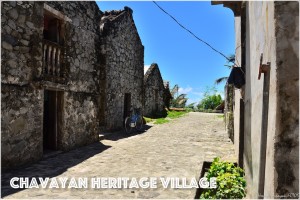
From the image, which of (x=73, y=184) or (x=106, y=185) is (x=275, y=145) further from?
(x=73, y=184)

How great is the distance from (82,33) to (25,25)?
2.82 m

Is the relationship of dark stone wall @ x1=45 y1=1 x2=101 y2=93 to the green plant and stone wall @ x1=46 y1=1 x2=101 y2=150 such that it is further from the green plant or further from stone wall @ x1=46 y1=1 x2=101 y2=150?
the green plant

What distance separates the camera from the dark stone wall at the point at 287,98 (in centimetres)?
246

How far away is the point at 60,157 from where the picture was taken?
287 inches

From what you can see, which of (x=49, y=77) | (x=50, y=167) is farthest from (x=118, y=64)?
(x=50, y=167)

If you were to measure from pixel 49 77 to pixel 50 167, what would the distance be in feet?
7.93

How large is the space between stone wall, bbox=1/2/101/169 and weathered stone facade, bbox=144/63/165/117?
34.1 feet

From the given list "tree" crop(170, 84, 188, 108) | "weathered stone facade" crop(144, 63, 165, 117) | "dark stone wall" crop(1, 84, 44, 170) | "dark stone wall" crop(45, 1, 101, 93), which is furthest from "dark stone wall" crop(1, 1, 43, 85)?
"tree" crop(170, 84, 188, 108)

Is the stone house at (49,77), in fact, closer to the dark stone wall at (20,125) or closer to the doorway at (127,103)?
the dark stone wall at (20,125)

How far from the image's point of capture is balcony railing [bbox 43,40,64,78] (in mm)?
7293

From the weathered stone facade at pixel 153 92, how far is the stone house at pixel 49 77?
7.66 m

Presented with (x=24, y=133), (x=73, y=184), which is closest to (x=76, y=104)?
(x=24, y=133)

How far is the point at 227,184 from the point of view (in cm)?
529

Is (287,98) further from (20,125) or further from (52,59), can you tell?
(52,59)
